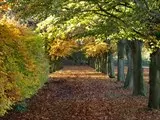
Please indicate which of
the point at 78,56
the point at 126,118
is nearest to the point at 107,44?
the point at 126,118

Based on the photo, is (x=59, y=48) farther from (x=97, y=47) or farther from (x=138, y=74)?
(x=138, y=74)

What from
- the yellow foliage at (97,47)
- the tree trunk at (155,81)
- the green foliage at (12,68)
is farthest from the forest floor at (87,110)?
the yellow foliage at (97,47)

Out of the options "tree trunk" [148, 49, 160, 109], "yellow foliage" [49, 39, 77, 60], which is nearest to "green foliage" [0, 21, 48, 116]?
"tree trunk" [148, 49, 160, 109]

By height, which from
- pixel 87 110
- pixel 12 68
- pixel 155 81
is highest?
pixel 12 68

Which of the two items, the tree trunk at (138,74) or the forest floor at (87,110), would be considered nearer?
the forest floor at (87,110)

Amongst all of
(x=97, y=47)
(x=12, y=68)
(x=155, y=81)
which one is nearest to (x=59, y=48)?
(x=97, y=47)

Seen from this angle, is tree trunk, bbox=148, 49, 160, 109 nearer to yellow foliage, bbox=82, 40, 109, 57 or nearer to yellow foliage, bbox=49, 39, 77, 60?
yellow foliage, bbox=49, 39, 77, 60

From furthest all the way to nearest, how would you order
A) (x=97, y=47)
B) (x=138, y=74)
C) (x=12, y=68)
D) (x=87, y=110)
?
1. (x=97, y=47)
2. (x=138, y=74)
3. (x=87, y=110)
4. (x=12, y=68)

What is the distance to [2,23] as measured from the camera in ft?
56.0

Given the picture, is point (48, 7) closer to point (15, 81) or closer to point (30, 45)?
point (15, 81)

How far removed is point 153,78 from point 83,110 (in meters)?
3.50

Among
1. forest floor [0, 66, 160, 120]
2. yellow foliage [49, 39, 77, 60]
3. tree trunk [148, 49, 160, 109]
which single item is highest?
yellow foliage [49, 39, 77, 60]

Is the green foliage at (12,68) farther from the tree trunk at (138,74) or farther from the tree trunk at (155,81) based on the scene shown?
the tree trunk at (138,74)

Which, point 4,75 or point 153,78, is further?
point 153,78
